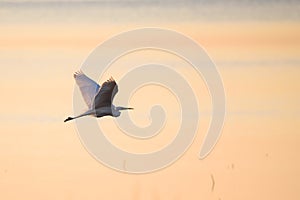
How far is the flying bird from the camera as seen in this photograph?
1494 millimetres

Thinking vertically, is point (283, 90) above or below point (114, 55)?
below

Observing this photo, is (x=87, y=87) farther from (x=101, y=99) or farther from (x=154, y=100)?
(x=154, y=100)

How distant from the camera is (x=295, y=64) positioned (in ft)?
5.00

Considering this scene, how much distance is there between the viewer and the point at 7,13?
1.52 meters

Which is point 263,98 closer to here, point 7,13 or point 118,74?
point 118,74

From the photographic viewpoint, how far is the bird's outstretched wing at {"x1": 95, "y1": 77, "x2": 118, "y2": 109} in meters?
1.49

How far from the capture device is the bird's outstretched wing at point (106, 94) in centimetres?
149

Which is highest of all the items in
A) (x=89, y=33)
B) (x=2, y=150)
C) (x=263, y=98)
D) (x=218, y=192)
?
(x=89, y=33)

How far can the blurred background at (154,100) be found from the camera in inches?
58.5

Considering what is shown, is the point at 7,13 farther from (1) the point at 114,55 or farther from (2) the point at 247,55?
(2) the point at 247,55

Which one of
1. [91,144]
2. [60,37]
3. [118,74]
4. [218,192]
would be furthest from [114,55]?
[218,192]

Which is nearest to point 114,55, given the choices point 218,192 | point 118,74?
point 118,74

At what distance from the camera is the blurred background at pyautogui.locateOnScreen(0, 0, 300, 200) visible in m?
1.49

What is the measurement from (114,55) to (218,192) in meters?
0.57
